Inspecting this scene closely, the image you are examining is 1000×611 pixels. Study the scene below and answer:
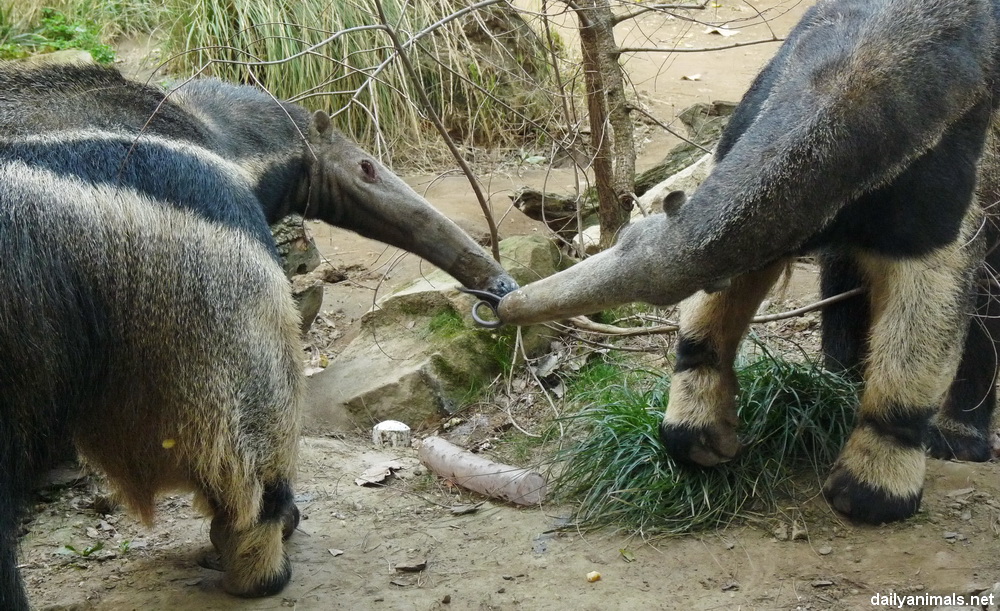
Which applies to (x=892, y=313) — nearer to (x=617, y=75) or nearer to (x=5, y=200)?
(x=617, y=75)

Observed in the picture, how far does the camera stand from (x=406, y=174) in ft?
37.1

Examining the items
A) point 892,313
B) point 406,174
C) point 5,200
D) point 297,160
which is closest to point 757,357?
point 892,313

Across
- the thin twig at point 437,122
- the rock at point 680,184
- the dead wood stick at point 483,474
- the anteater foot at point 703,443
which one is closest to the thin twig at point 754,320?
the anteater foot at point 703,443

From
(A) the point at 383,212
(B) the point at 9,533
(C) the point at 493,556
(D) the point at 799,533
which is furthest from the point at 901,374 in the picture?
(B) the point at 9,533

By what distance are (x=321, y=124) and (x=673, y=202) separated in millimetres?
2040

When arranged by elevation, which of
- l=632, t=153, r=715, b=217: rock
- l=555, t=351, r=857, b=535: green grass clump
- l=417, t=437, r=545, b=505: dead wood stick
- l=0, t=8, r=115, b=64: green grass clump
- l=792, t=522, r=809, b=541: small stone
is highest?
l=0, t=8, r=115, b=64: green grass clump

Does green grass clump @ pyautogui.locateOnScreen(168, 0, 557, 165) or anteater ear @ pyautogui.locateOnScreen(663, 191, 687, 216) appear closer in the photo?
anteater ear @ pyautogui.locateOnScreen(663, 191, 687, 216)

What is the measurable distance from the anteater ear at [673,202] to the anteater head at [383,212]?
4.71 feet

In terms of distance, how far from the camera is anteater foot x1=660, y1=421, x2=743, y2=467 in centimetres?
504

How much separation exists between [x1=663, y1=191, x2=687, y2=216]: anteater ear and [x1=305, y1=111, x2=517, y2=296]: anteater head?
1437mm

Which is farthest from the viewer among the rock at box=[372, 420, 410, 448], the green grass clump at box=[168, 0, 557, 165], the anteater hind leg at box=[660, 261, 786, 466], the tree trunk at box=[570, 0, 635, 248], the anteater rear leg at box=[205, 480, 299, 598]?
the green grass clump at box=[168, 0, 557, 165]

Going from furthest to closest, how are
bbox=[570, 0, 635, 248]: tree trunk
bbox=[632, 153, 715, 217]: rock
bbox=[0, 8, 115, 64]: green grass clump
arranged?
bbox=[0, 8, 115, 64]: green grass clump < bbox=[632, 153, 715, 217]: rock < bbox=[570, 0, 635, 248]: tree trunk

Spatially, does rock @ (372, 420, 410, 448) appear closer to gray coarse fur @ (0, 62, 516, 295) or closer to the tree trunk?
gray coarse fur @ (0, 62, 516, 295)

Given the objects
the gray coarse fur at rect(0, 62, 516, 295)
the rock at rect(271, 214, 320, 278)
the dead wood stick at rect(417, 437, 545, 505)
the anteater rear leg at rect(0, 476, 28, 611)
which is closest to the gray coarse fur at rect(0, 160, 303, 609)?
the anteater rear leg at rect(0, 476, 28, 611)
